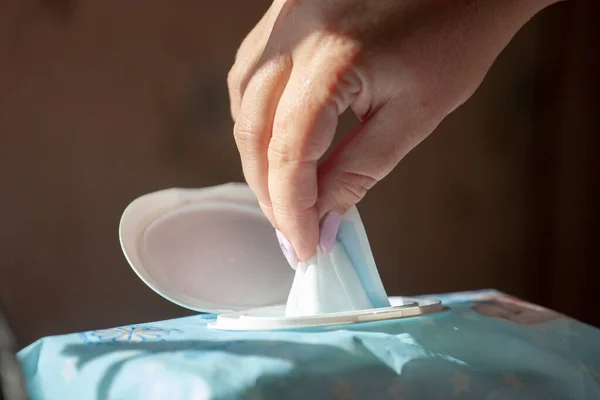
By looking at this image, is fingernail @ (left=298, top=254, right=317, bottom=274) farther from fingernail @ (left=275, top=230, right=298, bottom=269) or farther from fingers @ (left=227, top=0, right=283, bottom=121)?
fingers @ (left=227, top=0, right=283, bottom=121)

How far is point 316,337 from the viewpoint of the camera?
1.65ft

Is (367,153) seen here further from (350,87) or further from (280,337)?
(280,337)

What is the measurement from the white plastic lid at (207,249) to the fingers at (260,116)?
135 millimetres

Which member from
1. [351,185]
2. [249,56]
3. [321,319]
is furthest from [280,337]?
[249,56]

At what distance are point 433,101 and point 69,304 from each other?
66 cm

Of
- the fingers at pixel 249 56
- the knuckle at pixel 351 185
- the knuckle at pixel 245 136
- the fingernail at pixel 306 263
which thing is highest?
the fingers at pixel 249 56

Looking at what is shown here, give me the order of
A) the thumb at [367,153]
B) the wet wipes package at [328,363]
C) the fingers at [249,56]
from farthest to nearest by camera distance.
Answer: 1. the fingers at [249,56]
2. the thumb at [367,153]
3. the wet wipes package at [328,363]

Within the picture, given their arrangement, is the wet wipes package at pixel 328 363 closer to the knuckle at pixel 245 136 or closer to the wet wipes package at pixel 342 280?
the wet wipes package at pixel 342 280

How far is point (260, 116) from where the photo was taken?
1.88 ft

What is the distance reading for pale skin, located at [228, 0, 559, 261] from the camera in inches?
20.2

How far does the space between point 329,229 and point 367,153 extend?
0.29ft

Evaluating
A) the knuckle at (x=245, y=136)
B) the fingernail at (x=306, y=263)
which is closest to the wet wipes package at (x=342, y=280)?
the fingernail at (x=306, y=263)

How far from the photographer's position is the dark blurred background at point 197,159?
3.11ft

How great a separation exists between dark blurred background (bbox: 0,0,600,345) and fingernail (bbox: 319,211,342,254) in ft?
1.55
